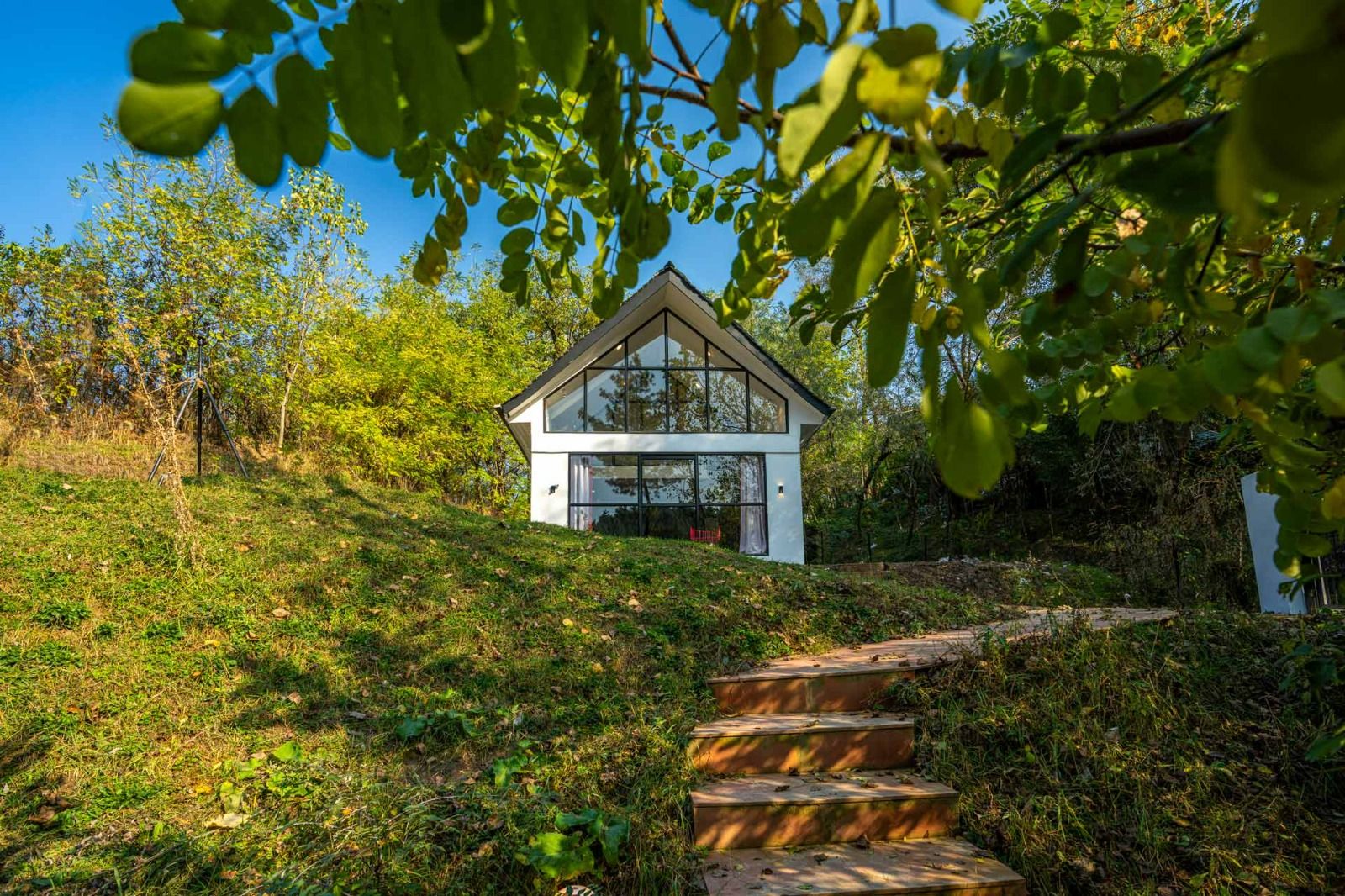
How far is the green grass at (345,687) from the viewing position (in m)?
2.47

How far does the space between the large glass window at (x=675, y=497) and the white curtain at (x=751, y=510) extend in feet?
0.06

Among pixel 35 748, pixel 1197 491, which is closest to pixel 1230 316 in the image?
pixel 35 748

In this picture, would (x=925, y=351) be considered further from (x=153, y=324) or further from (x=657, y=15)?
(x=153, y=324)

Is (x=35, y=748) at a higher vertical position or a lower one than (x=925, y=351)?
lower

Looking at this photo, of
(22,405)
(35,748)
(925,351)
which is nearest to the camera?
(925,351)

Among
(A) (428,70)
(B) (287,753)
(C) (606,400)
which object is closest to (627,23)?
(A) (428,70)

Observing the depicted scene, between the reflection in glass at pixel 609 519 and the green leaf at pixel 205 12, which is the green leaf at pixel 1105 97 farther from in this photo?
the reflection in glass at pixel 609 519

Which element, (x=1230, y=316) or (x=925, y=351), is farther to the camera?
A: (x=1230, y=316)

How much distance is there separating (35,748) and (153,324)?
485 inches

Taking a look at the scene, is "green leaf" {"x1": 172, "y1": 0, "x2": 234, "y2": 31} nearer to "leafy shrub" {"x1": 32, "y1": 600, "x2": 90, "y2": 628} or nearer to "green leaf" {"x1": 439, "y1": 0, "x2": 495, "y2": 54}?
"green leaf" {"x1": 439, "y1": 0, "x2": 495, "y2": 54}

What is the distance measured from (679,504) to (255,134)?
42.8 ft

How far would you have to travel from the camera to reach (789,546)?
13398 mm

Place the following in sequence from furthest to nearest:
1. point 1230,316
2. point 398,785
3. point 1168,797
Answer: point 398,785, point 1168,797, point 1230,316

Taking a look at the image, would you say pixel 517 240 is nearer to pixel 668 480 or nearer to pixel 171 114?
pixel 171 114
